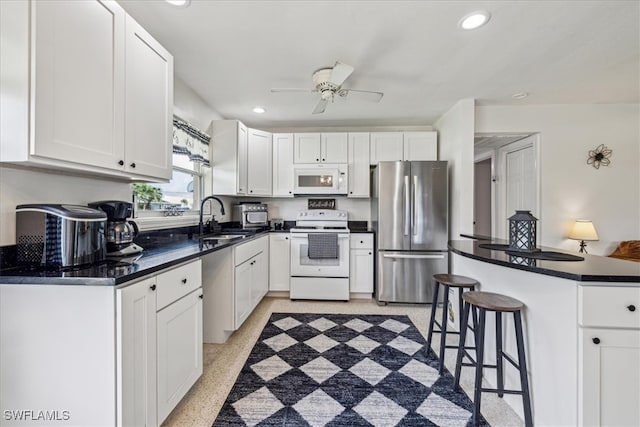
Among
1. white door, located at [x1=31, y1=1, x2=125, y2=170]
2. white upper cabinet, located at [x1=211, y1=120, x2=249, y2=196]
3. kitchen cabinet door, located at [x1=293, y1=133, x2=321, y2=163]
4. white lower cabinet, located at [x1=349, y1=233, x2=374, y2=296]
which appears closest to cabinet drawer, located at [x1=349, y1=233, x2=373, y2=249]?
white lower cabinet, located at [x1=349, y1=233, x2=374, y2=296]

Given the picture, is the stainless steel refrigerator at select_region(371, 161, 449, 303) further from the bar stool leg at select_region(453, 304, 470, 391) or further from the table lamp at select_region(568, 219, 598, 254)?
the bar stool leg at select_region(453, 304, 470, 391)

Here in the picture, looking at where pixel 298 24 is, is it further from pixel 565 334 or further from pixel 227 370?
pixel 227 370

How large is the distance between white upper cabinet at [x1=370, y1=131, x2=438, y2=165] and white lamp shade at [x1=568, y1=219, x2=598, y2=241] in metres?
1.74

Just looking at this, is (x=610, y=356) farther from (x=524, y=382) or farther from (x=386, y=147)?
(x=386, y=147)

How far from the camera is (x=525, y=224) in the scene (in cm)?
166

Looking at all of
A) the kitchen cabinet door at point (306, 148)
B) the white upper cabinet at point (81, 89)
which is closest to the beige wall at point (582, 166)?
the kitchen cabinet door at point (306, 148)

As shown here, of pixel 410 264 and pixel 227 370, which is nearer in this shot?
pixel 227 370

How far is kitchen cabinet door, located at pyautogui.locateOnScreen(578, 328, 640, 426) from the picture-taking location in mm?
1100

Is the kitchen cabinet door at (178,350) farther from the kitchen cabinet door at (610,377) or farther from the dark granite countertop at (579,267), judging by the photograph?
the kitchen cabinet door at (610,377)

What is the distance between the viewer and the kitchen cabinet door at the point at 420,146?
360 cm

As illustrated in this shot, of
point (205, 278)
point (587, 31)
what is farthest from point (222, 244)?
point (587, 31)

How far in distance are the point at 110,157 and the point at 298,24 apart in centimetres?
140

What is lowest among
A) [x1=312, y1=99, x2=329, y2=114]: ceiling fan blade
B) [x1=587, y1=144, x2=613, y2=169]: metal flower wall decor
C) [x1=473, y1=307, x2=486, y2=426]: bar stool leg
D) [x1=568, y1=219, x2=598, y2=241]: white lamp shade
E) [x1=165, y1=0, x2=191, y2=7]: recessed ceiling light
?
[x1=473, y1=307, x2=486, y2=426]: bar stool leg

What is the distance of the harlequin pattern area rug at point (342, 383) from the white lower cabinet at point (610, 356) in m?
0.63
